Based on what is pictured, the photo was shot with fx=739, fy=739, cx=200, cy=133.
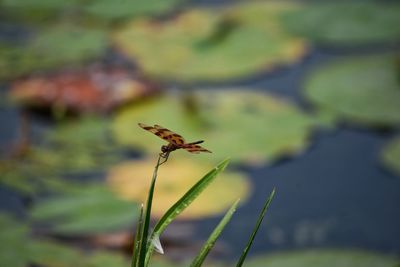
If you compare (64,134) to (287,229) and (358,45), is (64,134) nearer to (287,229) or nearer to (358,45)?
(287,229)

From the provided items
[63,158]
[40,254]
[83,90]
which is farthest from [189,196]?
[83,90]

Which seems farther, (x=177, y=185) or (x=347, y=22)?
(x=347, y=22)

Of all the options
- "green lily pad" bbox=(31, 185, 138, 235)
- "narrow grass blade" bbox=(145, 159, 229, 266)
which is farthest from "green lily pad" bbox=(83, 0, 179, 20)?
"narrow grass blade" bbox=(145, 159, 229, 266)

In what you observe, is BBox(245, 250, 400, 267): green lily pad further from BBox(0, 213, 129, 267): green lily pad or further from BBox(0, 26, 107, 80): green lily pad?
BBox(0, 26, 107, 80): green lily pad

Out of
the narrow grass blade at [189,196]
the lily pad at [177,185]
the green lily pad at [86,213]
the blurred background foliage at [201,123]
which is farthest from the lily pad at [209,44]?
the narrow grass blade at [189,196]

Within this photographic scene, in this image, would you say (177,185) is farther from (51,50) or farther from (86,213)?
(51,50)

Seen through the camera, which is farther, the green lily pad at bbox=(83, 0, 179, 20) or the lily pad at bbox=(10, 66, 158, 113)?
the green lily pad at bbox=(83, 0, 179, 20)

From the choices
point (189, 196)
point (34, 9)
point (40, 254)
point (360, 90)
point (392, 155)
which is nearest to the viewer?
point (189, 196)
